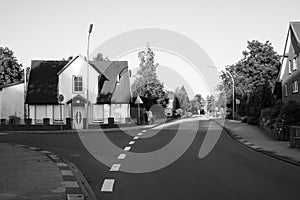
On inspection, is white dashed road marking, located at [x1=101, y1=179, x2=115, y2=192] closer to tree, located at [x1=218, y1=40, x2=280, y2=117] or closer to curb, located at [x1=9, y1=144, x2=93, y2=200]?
curb, located at [x1=9, y1=144, x2=93, y2=200]

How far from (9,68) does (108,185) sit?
61.2 metres

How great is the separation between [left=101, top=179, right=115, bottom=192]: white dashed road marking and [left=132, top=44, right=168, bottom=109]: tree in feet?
153

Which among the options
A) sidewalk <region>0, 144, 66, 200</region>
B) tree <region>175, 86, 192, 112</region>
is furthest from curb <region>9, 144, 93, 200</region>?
tree <region>175, 86, 192, 112</region>

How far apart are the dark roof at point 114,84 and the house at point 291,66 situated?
17.0 meters

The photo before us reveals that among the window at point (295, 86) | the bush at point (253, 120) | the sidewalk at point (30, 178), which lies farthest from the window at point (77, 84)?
the sidewalk at point (30, 178)

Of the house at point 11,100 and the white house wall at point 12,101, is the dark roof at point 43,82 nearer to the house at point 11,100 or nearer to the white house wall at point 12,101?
the house at point 11,100

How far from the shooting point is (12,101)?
157ft

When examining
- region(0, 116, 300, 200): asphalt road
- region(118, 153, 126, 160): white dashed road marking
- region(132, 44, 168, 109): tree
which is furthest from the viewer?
region(132, 44, 168, 109): tree

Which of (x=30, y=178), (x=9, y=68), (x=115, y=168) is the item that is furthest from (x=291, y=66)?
(x=9, y=68)

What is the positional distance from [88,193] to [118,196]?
617mm

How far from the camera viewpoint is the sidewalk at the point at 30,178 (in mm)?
7176

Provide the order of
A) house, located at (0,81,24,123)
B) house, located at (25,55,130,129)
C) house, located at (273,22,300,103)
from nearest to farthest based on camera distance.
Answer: house, located at (273,22,300,103) < house, located at (25,55,130,129) < house, located at (0,81,24,123)

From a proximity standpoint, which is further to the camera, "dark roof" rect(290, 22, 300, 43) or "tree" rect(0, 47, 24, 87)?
"tree" rect(0, 47, 24, 87)

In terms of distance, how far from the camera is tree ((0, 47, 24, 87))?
6384cm
